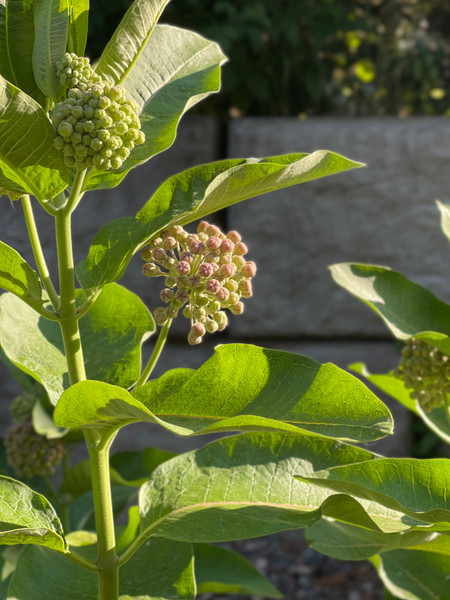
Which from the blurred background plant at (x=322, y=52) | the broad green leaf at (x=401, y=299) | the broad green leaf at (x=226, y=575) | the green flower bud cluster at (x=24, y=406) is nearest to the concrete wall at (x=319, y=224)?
the blurred background plant at (x=322, y=52)

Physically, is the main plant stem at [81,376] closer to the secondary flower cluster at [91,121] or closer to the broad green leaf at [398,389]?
the secondary flower cluster at [91,121]

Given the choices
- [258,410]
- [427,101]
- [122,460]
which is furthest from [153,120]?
[427,101]

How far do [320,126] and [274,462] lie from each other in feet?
5.56

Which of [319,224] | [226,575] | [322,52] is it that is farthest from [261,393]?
[322,52]

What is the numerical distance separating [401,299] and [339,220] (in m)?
1.33

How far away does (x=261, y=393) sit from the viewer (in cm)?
85

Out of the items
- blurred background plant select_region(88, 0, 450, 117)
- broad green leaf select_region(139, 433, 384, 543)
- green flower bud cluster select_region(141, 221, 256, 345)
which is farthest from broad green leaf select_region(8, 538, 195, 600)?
blurred background plant select_region(88, 0, 450, 117)

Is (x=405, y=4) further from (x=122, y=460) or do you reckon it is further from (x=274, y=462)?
(x=274, y=462)

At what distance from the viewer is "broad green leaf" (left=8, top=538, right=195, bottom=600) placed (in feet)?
3.21

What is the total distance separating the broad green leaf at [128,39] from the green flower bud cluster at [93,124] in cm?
7

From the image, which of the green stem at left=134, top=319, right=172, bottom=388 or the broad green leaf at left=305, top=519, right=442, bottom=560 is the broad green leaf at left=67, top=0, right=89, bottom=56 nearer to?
the green stem at left=134, top=319, right=172, bottom=388

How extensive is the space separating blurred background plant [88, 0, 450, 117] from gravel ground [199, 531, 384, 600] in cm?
160

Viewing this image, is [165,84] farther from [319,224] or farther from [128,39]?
[319,224]

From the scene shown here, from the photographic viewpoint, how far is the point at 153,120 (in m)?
0.90
